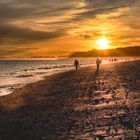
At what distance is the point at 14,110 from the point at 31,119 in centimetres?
340

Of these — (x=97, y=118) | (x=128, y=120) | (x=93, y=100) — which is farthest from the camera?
(x=93, y=100)

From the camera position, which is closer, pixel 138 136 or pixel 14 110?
pixel 138 136

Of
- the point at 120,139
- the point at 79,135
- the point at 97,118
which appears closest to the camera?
the point at 120,139

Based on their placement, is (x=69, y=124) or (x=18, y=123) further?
(x=18, y=123)

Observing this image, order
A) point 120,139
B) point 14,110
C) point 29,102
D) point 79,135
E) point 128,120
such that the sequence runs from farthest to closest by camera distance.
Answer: point 29,102 < point 14,110 < point 128,120 < point 79,135 < point 120,139

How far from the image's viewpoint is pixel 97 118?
1585cm

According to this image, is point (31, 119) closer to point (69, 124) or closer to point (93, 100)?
point (69, 124)

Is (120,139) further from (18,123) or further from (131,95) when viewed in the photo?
(131,95)

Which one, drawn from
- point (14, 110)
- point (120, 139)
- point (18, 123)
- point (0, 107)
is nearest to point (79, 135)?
point (120, 139)

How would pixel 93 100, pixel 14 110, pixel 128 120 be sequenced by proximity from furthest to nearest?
pixel 93 100
pixel 14 110
pixel 128 120

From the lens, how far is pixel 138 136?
1212 cm

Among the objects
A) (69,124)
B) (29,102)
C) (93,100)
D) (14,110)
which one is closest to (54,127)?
(69,124)

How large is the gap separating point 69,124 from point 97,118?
1.48 meters

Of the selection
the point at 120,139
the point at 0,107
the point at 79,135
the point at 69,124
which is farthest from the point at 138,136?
the point at 0,107
